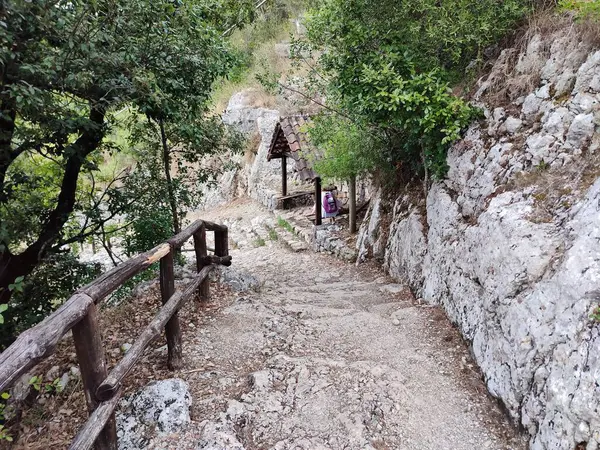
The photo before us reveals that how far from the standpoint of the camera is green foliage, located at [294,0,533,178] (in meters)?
4.67

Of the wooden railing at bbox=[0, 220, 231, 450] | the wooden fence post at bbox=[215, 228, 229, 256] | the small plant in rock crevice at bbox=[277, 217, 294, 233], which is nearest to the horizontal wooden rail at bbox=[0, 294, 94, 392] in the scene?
the wooden railing at bbox=[0, 220, 231, 450]

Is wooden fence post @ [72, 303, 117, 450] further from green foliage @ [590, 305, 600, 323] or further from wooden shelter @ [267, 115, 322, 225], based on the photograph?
wooden shelter @ [267, 115, 322, 225]

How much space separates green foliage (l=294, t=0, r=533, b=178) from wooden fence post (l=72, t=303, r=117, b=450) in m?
3.78

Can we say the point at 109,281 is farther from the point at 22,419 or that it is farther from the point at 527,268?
the point at 527,268

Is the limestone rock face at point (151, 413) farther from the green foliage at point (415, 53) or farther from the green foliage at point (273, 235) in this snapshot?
the green foliage at point (273, 235)

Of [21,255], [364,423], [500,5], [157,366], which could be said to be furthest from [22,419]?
[500,5]

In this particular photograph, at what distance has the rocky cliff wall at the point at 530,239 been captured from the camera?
243 centimetres

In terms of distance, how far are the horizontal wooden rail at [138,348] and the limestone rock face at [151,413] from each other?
317mm

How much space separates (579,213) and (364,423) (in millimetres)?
2271

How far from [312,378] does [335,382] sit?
20 centimetres

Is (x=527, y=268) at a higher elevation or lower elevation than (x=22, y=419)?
higher

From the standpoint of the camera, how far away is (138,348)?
266cm

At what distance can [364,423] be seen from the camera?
2861mm

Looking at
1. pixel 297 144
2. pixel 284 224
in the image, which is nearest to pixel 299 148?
pixel 297 144
